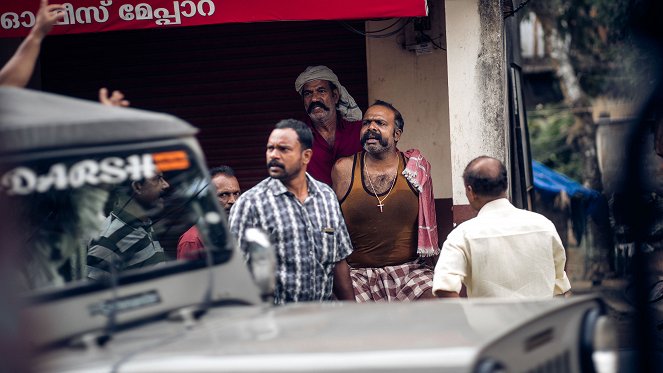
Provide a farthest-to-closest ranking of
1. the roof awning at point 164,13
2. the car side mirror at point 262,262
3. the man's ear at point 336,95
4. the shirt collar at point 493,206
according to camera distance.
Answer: the man's ear at point 336,95 → the roof awning at point 164,13 → the shirt collar at point 493,206 → the car side mirror at point 262,262

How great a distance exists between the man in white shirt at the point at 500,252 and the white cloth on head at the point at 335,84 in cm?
232

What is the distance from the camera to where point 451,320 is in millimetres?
3334

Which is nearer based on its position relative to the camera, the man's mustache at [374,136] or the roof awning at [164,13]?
the man's mustache at [374,136]

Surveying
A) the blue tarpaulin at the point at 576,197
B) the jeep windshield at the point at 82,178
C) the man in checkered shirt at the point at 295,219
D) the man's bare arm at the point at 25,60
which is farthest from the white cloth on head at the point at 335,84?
the blue tarpaulin at the point at 576,197

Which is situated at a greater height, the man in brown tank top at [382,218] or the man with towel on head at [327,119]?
the man with towel on head at [327,119]

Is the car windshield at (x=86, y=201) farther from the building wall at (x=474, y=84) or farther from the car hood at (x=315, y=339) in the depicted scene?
the building wall at (x=474, y=84)

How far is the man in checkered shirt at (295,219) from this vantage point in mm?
5375

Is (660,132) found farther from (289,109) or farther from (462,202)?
(289,109)

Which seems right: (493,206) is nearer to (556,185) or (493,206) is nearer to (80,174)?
(80,174)

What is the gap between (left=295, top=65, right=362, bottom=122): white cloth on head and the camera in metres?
7.37

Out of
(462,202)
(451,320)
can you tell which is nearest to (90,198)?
(451,320)

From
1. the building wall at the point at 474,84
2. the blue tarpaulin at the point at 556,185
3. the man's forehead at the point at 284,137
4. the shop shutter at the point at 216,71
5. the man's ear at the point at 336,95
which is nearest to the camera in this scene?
the man's forehead at the point at 284,137

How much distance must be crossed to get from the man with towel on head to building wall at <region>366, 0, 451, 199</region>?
3.59ft

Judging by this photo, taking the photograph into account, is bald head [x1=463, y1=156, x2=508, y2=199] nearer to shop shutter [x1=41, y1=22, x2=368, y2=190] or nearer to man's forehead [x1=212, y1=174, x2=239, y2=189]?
man's forehead [x1=212, y1=174, x2=239, y2=189]
